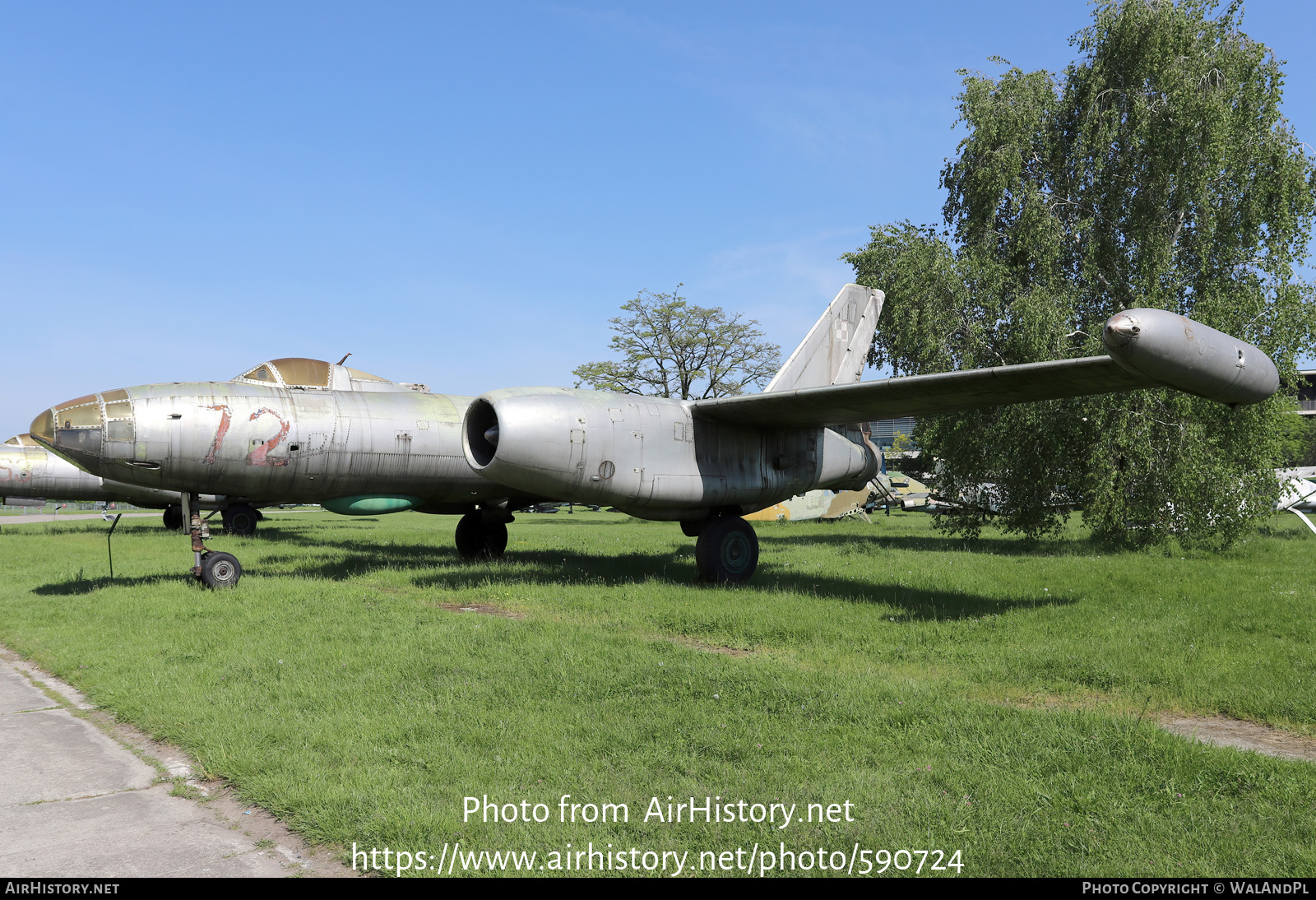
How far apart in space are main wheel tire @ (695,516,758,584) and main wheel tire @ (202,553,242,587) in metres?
6.62

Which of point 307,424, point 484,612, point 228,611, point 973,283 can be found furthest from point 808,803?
point 973,283

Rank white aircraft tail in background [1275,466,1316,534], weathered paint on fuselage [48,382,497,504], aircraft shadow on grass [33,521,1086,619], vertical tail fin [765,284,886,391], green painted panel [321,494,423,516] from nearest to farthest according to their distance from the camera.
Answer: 1. aircraft shadow on grass [33,521,1086,619]
2. weathered paint on fuselage [48,382,497,504]
3. green painted panel [321,494,423,516]
4. vertical tail fin [765,284,886,391]
5. white aircraft tail in background [1275,466,1316,534]

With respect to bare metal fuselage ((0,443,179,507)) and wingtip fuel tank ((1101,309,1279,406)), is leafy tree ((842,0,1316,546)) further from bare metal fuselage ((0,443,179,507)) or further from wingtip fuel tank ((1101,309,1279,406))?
bare metal fuselage ((0,443,179,507))

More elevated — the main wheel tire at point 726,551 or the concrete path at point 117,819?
the main wheel tire at point 726,551

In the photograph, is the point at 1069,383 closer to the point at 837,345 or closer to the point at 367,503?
the point at 837,345

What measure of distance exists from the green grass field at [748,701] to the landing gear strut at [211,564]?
15.4 inches

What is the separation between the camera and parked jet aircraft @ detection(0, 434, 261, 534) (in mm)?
23609

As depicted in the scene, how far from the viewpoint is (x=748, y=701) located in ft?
19.1

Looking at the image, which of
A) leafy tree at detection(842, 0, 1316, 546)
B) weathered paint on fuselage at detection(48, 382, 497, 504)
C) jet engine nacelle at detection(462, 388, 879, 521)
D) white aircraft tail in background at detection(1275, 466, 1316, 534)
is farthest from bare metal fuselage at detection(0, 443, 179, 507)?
white aircraft tail in background at detection(1275, 466, 1316, 534)

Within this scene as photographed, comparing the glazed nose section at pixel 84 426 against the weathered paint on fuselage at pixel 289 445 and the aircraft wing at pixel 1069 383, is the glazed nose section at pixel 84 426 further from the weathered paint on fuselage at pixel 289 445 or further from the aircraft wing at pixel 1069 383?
the aircraft wing at pixel 1069 383

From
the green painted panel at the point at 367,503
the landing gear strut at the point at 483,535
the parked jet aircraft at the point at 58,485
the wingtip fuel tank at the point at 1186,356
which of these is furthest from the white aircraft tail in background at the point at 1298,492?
the parked jet aircraft at the point at 58,485

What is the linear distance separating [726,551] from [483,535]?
579cm

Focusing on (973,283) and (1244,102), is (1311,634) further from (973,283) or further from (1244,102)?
(1244,102)

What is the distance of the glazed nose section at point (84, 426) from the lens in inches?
433
